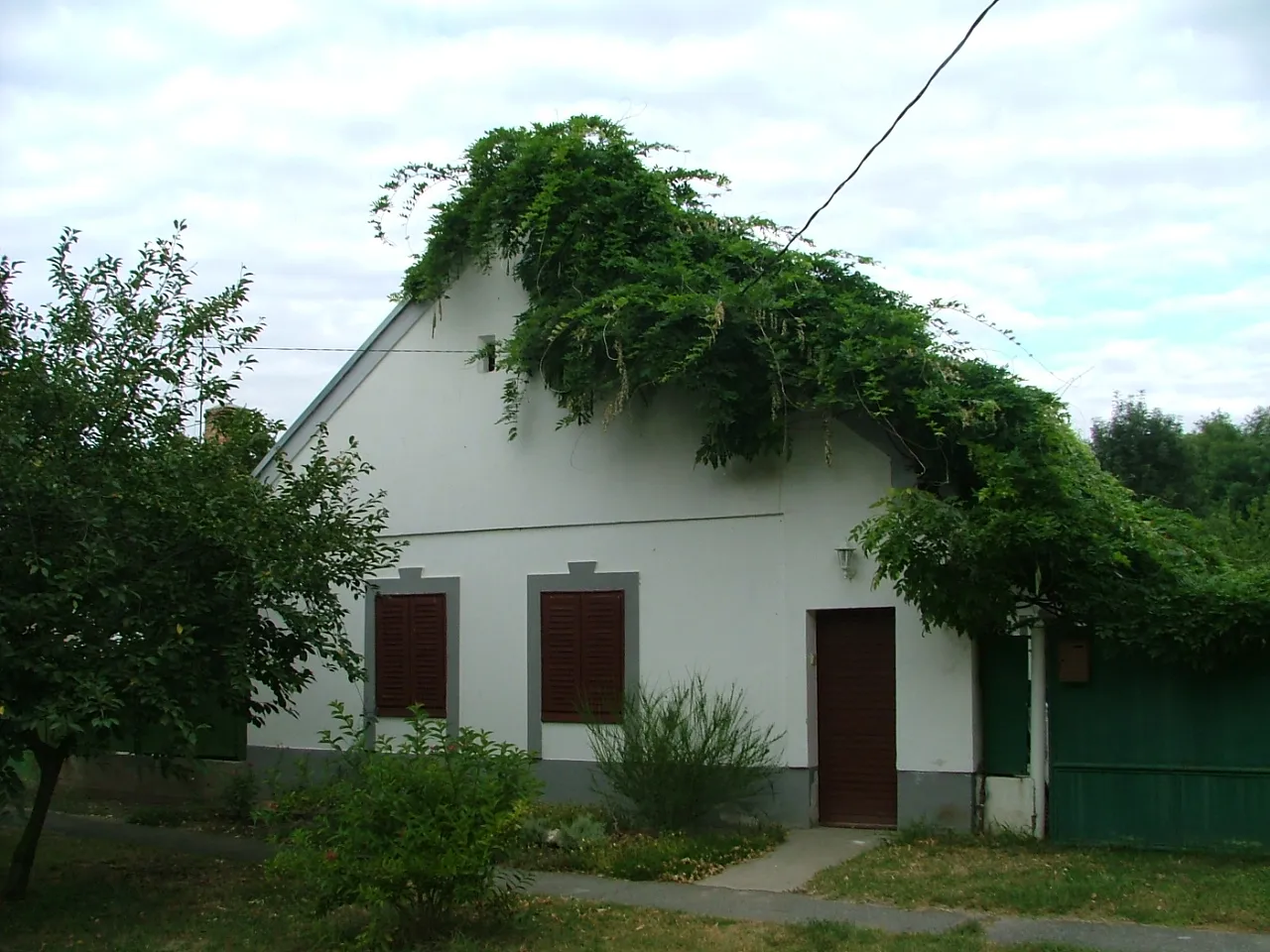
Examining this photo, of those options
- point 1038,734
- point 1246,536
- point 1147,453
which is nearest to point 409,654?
point 1038,734

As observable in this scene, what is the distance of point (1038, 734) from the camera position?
11.1 metres

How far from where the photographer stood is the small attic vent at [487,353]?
568 inches

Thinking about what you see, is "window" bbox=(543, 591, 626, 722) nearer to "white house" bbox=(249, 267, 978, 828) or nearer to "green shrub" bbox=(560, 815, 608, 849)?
"white house" bbox=(249, 267, 978, 828)

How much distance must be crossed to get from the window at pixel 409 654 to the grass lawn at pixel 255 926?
350 cm

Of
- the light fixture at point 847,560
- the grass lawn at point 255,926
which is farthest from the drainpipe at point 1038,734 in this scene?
the grass lawn at point 255,926

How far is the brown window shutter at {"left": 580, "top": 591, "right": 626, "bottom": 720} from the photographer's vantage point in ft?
44.0

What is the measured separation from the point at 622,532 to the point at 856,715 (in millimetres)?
3002

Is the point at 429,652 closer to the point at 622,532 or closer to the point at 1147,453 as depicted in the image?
the point at 622,532

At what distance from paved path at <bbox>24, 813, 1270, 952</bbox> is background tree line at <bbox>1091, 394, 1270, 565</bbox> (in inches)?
Answer: 401

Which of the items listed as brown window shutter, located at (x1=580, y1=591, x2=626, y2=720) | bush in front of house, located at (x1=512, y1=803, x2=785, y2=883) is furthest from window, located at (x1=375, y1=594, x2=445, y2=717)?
bush in front of house, located at (x1=512, y1=803, x2=785, y2=883)

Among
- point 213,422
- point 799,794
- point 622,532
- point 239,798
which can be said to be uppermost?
point 213,422

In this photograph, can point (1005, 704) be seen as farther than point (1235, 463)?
No

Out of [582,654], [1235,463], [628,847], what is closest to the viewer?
[628,847]

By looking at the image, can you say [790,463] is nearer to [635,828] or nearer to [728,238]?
[728,238]
